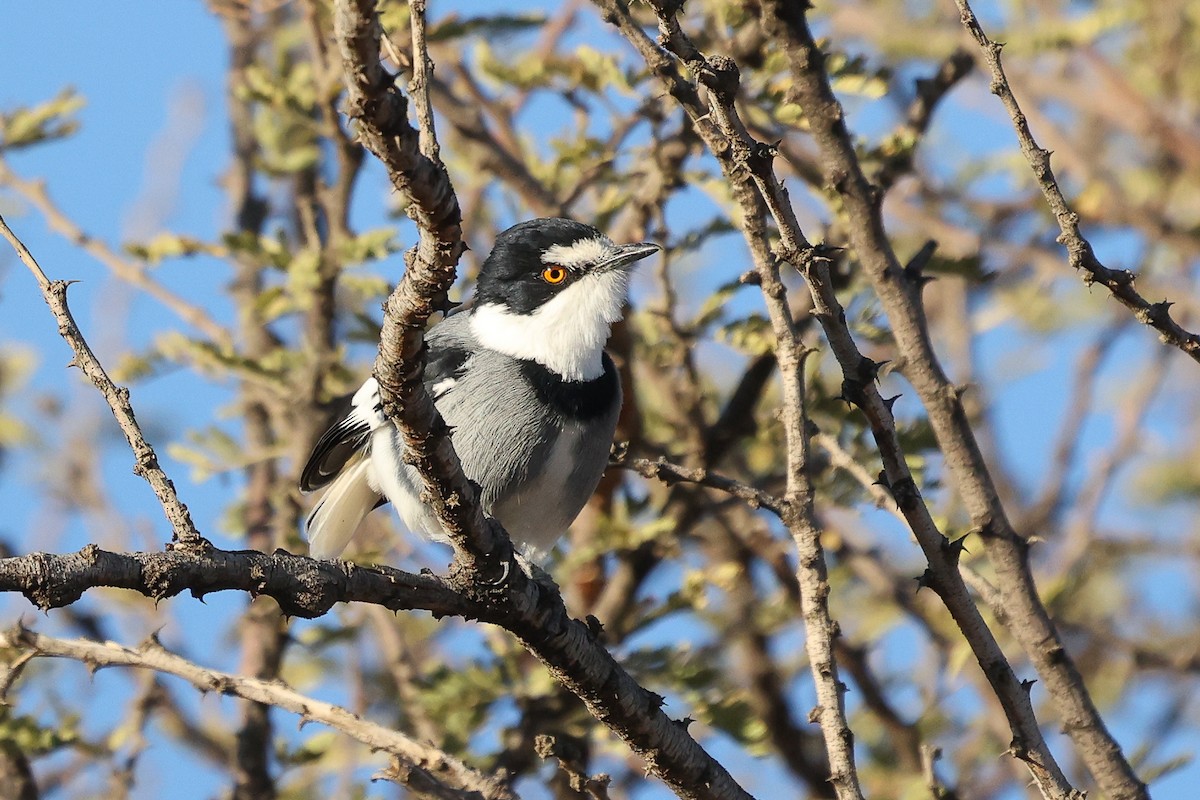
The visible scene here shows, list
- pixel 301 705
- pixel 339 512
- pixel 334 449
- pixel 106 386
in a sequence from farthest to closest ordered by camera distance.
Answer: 1. pixel 339 512
2. pixel 334 449
3. pixel 301 705
4. pixel 106 386

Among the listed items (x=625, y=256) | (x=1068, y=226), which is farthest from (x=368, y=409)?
(x=1068, y=226)

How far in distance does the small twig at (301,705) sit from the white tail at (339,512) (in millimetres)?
1740

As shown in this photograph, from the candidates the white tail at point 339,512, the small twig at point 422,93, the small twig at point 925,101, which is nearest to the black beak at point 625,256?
the small twig at point 925,101

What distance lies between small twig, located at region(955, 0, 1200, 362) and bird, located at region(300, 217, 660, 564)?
1.89 m

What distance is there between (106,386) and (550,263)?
254 centimetres

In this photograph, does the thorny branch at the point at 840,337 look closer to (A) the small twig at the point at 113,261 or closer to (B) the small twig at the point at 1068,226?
(B) the small twig at the point at 1068,226

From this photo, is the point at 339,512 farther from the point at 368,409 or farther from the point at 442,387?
the point at 442,387

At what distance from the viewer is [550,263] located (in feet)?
16.8

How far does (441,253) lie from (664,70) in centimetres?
104

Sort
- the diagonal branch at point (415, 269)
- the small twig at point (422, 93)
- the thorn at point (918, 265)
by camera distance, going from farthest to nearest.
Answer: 1. the thorn at point (918, 265)
2. the small twig at point (422, 93)
3. the diagonal branch at point (415, 269)

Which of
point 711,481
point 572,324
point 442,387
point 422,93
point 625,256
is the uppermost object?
point 625,256

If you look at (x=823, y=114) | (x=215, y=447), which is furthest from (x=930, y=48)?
(x=215, y=447)

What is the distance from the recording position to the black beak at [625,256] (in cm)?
482

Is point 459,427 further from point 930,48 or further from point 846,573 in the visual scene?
point 930,48
